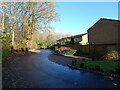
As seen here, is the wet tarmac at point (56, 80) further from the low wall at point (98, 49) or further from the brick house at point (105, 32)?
the brick house at point (105, 32)

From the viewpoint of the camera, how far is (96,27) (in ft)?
74.3

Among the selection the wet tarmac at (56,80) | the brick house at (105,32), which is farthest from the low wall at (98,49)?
the wet tarmac at (56,80)

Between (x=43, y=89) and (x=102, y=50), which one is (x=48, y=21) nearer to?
(x=102, y=50)

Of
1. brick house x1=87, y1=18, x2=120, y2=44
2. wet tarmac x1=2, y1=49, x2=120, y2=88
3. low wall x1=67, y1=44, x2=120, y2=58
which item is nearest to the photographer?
wet tarmac x1=2, y1=49, x2=120, y2=88

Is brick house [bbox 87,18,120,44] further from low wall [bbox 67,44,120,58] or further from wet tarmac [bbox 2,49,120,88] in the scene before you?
wet tarmac [bbox 2,49,120,88]

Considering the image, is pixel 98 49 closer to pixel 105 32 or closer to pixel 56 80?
pixel 105 32

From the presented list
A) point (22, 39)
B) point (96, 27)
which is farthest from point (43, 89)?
point (96, 27)

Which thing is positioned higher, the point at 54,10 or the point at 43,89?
the point at 54,10

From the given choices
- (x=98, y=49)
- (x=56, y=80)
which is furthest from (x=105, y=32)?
(x=56, y=80)

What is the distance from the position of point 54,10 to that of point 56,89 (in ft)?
69.5

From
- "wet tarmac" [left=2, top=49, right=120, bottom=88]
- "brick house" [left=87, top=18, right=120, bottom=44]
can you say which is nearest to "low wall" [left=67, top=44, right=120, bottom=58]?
"brick house" [left=87, top=18, right=120, bottom=44]

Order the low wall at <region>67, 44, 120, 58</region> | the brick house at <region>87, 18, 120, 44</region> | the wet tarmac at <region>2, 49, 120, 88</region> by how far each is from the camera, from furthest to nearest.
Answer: the brick house at <region>87, 18, 120, 44</region>
the low wall at <region>67, 44, 120, 58</region>
the wet tarmac at <region>2, 49, 120, 88</region>

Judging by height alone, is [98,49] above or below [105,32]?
below

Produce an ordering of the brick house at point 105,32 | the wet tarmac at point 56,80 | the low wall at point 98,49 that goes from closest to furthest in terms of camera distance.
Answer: the wet tarmac at point 56,80 < the low wall at point 98,49 < the brick house at point 105,32
